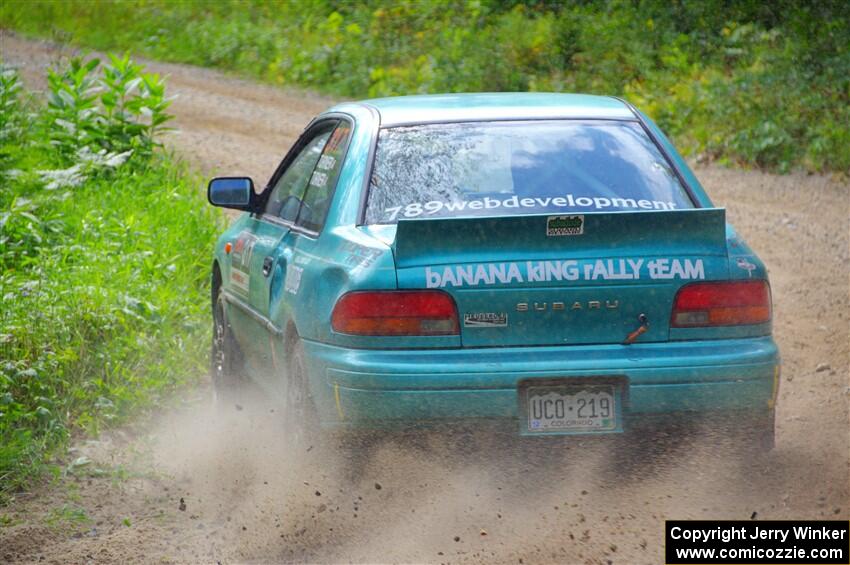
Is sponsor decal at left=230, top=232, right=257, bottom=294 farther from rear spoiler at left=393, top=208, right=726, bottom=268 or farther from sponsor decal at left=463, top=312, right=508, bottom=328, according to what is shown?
sponsor decal at left=463, top=312, right=508, bottom=328

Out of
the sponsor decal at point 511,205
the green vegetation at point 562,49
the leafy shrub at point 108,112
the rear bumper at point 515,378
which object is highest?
the sponsor decal at point 511,205

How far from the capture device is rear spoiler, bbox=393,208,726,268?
14.6 ft

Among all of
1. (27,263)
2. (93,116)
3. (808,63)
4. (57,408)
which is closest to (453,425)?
(57,408)

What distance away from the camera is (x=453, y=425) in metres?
4.39

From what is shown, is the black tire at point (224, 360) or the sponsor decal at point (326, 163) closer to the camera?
the sponsor decal at point (326, 163)

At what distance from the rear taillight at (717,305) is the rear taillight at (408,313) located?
0.83 metres

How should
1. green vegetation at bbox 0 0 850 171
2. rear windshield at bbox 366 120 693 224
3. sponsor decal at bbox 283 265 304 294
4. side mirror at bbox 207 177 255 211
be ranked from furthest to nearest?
green vegetation at bbox 0 0 850 171
side mirror at bbox 207 177 255 211
sponsor decal at bbox 283 265 304 294
rear windshield at bbox 366 120 693 224

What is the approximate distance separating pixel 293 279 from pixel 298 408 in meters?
0.55

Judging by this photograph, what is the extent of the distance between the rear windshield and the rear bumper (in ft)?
2.11

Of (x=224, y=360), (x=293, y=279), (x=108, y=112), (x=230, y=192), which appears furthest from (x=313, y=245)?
(x=108, y=112)

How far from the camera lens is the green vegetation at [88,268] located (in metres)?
6.56

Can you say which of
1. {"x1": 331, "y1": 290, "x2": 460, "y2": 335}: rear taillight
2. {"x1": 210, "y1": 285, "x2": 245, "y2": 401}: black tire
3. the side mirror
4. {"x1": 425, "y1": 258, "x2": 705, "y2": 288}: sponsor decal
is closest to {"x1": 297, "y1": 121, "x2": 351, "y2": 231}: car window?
the side mirror

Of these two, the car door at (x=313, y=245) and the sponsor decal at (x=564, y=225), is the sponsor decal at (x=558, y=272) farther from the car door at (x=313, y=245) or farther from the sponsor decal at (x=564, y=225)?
the car door at (x=313, y=245)

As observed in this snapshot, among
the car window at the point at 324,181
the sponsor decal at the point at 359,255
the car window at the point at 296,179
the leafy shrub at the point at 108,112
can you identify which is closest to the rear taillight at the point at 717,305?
the sponsor decal at the point at 359,255
